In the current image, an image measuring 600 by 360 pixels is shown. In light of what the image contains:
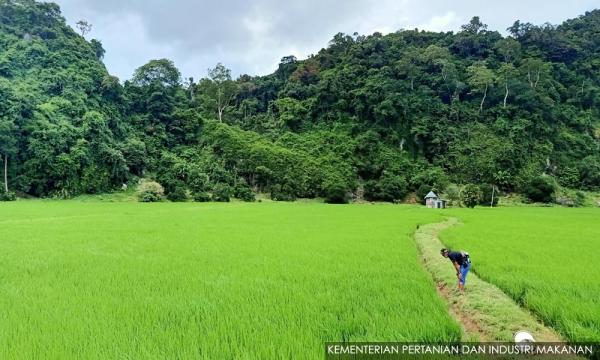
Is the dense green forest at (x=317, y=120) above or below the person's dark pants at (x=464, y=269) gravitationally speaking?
above

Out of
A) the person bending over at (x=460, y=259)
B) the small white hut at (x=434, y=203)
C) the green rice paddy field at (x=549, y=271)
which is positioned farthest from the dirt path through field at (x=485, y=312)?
the small white hut at (x=434, y=203)

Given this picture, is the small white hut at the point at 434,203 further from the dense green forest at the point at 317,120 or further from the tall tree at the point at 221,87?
the tall tree at the point at 221,87

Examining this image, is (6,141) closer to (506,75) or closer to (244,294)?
(244,294)

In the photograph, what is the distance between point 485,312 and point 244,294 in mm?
3415

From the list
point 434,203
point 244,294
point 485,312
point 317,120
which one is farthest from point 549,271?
point 317,120

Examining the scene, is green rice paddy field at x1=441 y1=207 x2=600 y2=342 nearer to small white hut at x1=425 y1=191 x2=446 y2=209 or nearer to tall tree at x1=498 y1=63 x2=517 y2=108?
small white hut at x1=425 y1=191 x2=446 y2=209

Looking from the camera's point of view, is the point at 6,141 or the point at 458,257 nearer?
the point at 458,257

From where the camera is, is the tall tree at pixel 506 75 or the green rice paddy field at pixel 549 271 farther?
the tall tree at pixel 506 75

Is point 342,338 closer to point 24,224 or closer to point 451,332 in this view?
point 451,332

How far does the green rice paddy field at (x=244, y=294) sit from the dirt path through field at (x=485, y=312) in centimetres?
25

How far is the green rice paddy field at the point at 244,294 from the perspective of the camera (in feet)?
12.4

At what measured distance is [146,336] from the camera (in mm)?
3891

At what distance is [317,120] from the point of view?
57312mm

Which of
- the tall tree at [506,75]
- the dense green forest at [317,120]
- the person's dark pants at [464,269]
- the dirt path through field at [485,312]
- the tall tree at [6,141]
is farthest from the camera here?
the tall tree at [506,75]
